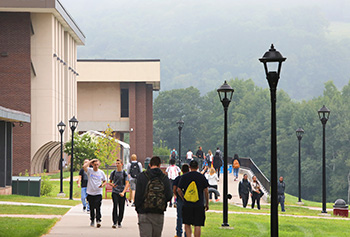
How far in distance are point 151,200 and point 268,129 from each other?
10850 cm

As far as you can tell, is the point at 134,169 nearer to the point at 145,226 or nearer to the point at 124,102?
the point at 145,226

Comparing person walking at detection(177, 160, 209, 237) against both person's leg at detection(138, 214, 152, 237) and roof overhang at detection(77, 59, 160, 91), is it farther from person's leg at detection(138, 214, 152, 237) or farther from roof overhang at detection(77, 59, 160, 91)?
roof overhang at detection(77, 59, 160, 91)

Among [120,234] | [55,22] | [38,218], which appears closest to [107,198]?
[38,218]

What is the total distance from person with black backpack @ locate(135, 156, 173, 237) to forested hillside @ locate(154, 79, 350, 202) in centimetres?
8801

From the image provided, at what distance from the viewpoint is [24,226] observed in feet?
49.1

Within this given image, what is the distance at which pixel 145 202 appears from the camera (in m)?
9.52

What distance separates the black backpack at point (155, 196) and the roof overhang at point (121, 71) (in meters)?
59.6

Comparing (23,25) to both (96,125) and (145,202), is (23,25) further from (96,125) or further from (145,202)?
(145,202)

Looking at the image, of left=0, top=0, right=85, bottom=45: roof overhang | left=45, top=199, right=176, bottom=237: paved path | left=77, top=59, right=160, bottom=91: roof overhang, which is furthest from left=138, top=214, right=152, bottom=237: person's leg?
left=77, top=59, right=160, bottom=91: roof overhang

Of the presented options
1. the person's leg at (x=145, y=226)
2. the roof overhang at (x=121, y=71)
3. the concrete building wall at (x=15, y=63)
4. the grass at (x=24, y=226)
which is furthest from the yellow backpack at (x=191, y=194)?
the roof overhang at (x=121, y=71)

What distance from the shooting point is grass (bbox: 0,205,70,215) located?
1944 centimetres

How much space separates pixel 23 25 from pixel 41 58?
3091 mm

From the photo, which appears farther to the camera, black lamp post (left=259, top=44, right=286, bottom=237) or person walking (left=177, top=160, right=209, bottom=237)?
person walking (left=177, top=160, right=209, bottom=237)

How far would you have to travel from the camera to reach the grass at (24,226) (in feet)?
44.8
